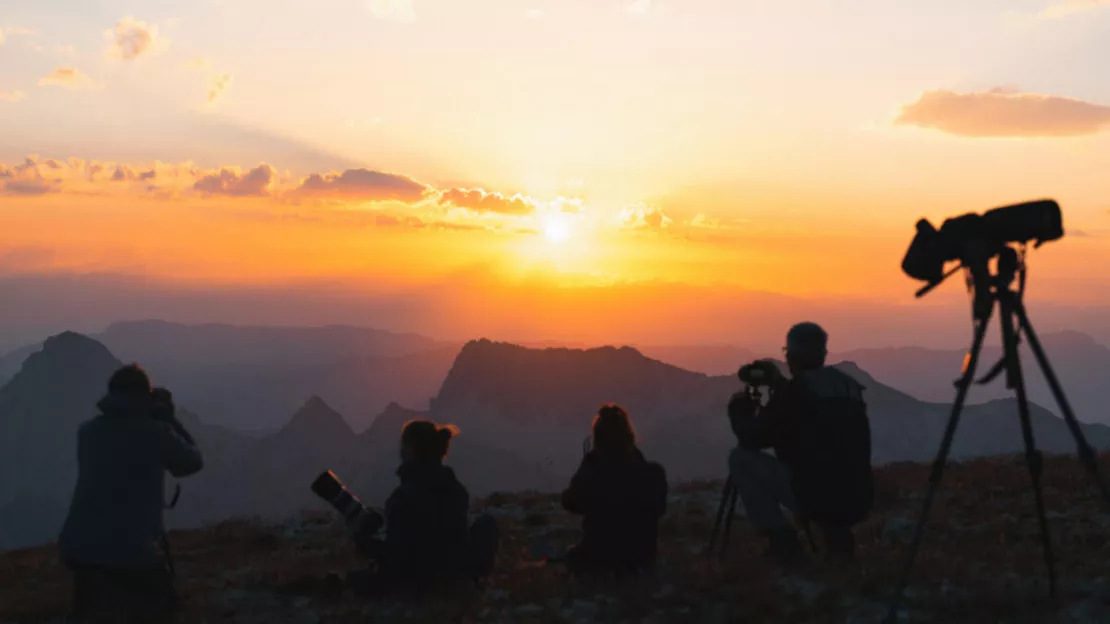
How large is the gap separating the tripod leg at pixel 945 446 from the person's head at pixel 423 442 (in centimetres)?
450

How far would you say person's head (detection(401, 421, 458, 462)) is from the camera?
29.1ft

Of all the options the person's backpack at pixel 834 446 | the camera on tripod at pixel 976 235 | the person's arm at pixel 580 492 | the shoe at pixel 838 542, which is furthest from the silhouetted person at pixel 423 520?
the camera on tripod at pixel 976 235

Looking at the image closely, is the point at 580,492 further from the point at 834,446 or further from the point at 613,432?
the point at 834,446

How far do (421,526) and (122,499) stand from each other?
3015 mm

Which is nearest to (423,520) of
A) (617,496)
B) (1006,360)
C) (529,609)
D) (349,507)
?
(349,507)

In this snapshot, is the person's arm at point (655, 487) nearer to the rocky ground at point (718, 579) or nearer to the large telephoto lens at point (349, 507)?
the rocky ground at point (718, 579)

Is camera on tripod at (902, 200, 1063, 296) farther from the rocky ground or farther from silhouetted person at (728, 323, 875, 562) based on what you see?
the rocky ground

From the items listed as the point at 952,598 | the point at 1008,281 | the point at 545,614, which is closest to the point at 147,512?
the point at 545,614

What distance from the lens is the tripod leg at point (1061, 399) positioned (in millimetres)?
6953

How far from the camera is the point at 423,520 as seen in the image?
9031 mm

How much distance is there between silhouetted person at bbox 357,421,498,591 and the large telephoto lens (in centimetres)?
29

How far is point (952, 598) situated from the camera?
7.87 metres

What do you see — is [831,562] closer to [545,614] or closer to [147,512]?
[545,614]

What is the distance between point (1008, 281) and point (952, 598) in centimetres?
301
